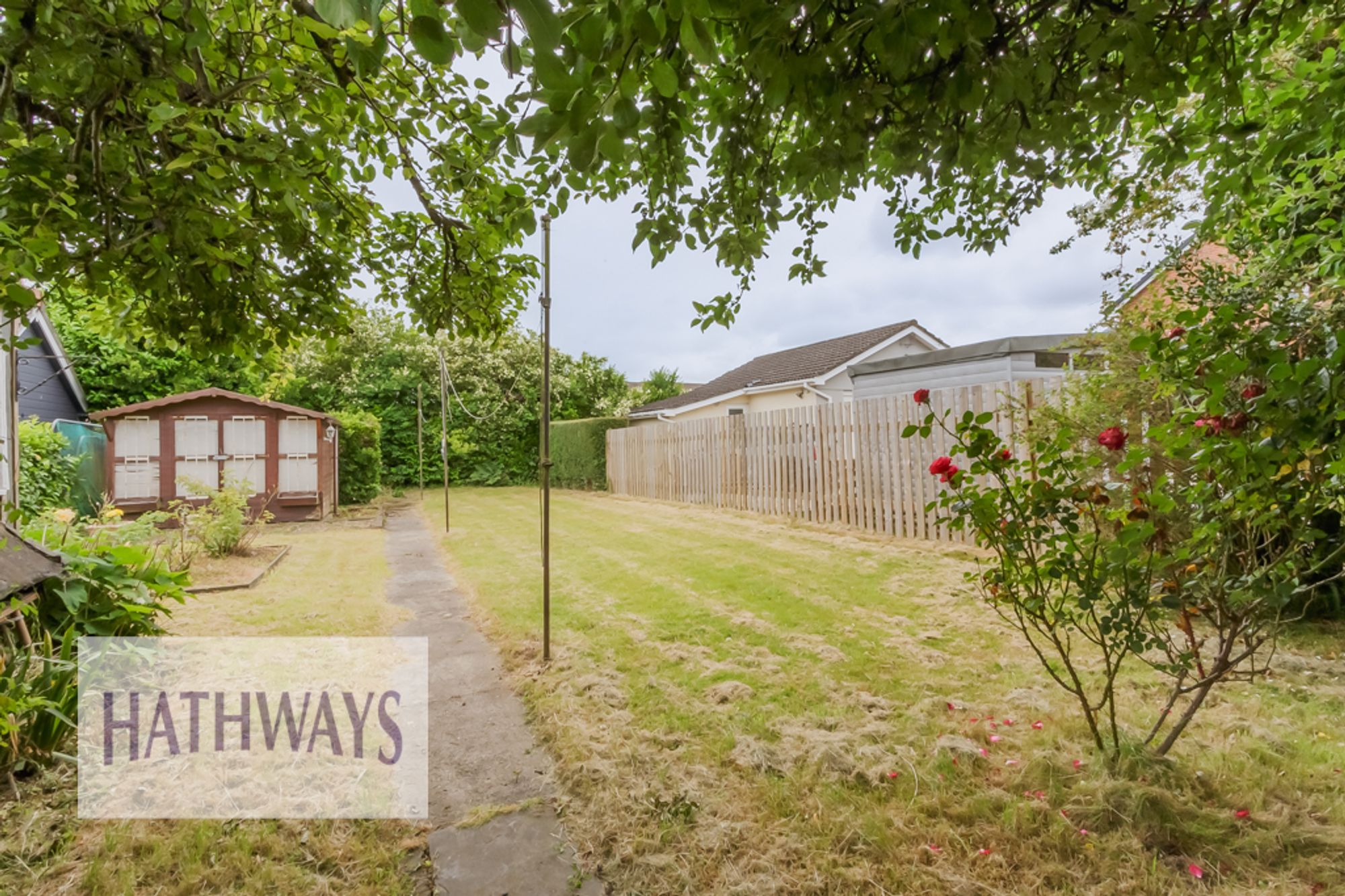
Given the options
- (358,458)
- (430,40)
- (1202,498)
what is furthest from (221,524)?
(1202,498)

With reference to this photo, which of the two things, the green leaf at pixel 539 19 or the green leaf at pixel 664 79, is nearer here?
the green leaf at pixel 539 19

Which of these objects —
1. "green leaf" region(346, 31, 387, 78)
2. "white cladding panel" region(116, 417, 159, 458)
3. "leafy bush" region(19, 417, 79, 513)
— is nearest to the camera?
"green leaf" region(346, 31, 387, 78)

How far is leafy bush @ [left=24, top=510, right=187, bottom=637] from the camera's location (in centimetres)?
288

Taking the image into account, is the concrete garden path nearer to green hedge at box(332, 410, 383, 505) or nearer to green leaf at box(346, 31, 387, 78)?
green leaf at box(346, 31, 387, 78)

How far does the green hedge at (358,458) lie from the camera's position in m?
13.3

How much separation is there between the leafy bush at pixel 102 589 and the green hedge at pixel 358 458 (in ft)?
A: 33.2

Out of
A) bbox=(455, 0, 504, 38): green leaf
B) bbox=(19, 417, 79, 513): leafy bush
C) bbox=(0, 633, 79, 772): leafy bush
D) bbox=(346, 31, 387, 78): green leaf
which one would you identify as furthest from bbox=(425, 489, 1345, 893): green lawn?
bbox=(19, 417, 79, 513): leafy bush

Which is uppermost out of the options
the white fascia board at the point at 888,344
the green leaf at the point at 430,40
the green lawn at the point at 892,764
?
the white fascia board at the point at 888,344

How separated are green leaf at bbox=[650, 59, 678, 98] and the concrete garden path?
7.10 ft

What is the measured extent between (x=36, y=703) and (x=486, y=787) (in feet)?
5.51

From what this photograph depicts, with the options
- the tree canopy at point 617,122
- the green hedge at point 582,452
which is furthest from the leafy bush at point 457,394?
the tree canopy at point 617,122

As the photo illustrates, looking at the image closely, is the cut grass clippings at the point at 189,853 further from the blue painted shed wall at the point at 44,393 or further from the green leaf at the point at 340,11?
the blue painted shed wall at the point at 44,393

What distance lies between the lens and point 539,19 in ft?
2.83

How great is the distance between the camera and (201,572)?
5941 millimetres
